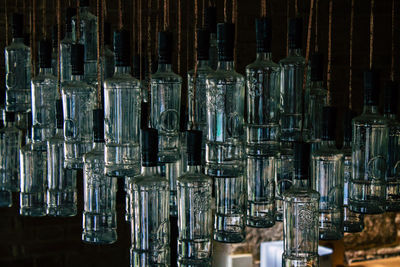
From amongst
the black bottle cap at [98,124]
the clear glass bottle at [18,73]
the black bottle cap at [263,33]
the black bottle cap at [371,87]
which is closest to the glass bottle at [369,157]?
the black bottle cap at [371,87]

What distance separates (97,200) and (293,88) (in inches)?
22.0

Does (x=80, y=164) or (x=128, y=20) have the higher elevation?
(x=128, y=20)

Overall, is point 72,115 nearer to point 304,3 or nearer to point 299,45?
point 299,45

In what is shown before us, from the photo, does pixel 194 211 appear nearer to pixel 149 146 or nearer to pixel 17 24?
pixel 149 146

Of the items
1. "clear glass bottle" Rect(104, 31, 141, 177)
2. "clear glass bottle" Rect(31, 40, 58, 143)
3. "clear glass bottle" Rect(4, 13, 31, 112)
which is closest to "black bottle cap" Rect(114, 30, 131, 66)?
"clear glass bottle" Rect(104, 31, 141, 177)

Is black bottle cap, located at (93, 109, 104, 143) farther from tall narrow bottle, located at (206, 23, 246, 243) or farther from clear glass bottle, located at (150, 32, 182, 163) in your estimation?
tall narrow bottle, located at (206, 23, 246, 243)

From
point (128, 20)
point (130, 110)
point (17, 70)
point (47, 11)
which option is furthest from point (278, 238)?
point (130, 110)

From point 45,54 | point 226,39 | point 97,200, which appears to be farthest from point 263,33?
point 45,54

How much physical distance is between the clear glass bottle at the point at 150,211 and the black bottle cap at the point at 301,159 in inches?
10.4

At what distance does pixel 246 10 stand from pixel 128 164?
7.80ft

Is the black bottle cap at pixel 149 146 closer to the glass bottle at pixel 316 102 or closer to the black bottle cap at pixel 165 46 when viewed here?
the black bottle cap at pixel 165 46

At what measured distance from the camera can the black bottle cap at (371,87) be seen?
131cm

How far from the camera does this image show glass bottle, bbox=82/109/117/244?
145cm

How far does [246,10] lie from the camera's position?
3.54 meters
